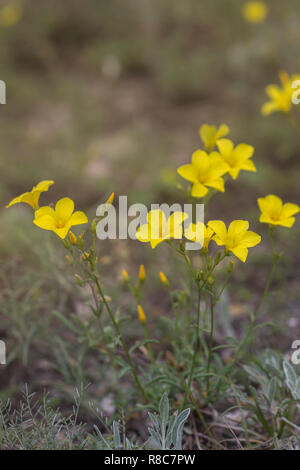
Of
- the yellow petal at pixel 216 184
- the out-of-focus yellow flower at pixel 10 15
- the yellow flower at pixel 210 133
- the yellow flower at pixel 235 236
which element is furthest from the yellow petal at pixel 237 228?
the out-of-focus yellow flower at pixel 10 15

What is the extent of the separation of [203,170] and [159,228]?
1.11 ft

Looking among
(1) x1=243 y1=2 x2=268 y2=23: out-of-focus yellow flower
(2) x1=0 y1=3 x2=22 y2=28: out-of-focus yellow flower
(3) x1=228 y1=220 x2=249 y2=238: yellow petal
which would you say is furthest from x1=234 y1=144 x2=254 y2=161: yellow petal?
(2) x1=0 y1=3 x2=22 y2=28: out-of-focus yellow flower

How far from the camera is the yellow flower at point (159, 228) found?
1.43 meters

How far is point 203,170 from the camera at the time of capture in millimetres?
1645

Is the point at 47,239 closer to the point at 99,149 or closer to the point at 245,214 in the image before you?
the point at 245,214

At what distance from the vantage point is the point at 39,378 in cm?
232

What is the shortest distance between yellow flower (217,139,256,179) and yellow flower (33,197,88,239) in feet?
2.11

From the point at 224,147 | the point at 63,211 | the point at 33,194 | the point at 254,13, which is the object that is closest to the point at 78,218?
the point at 63,211

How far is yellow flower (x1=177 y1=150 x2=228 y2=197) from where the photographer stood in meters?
1.61

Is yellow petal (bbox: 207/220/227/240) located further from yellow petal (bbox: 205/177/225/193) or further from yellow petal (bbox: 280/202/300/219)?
yellow petal (bbox: 280/202/300/219)

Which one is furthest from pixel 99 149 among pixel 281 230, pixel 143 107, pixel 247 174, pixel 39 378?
pixel 39 378

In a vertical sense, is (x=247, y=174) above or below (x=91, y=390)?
above

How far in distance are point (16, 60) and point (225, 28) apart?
279 centimetres

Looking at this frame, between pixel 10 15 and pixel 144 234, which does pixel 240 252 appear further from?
pixel 10 15
